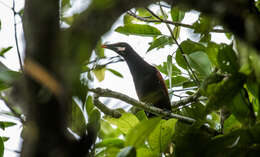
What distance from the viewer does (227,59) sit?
1284 mm

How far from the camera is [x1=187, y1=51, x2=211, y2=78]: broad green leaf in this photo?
1.52 m

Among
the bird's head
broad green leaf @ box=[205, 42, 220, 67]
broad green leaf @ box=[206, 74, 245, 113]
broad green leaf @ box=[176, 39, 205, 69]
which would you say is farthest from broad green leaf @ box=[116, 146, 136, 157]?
the bird's head

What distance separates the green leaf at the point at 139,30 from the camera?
237 centimetres

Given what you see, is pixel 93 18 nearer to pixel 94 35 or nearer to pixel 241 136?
pixel 94 35

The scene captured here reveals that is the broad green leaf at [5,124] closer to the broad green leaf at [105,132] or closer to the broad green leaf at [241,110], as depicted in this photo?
the broad green leaf at [105,132]

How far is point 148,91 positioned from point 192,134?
7.95ft

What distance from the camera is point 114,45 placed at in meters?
4.26

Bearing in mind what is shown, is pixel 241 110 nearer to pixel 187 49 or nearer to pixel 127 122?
pixel 127 122

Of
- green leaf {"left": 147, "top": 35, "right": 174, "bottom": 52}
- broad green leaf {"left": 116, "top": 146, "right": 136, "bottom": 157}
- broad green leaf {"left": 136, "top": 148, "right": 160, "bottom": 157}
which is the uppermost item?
green leaf {"left": 147, "top": 35, "right": 174, "bottom": 52}

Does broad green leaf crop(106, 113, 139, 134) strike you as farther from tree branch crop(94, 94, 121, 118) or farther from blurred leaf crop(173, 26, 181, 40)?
blurred leaf crop(173, 26, 181, 40)

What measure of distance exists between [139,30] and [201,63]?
94 centimetres

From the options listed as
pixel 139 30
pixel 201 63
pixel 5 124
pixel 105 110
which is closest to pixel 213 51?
pixel 201 63

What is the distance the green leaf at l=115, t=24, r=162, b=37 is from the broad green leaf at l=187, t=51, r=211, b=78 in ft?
2.61

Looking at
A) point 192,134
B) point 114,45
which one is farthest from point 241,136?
point 114,45
